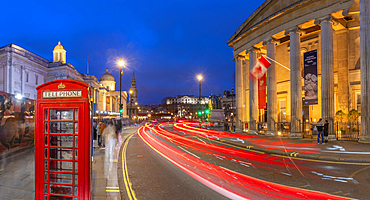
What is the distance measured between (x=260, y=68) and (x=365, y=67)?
35.5 ft

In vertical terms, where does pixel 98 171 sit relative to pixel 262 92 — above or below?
below

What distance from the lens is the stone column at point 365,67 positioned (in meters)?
16.2

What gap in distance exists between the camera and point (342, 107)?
22703mm

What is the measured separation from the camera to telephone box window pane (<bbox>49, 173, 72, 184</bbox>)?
209 inches

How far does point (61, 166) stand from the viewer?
17.6ft

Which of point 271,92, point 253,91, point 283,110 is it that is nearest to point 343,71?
point 271,92

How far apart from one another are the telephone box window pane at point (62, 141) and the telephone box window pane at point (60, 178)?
773 mm

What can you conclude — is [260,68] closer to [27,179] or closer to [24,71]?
[27,179]

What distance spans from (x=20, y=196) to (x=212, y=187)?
5.66 metres

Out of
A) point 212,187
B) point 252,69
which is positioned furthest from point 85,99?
point 252,69

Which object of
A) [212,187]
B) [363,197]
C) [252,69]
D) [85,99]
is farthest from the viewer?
[252,69]

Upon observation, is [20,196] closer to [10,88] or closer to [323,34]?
[323,34]

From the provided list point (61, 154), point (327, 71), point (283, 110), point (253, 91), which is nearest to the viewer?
point (61, 154)

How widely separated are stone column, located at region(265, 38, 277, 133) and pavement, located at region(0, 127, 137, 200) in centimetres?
1833
